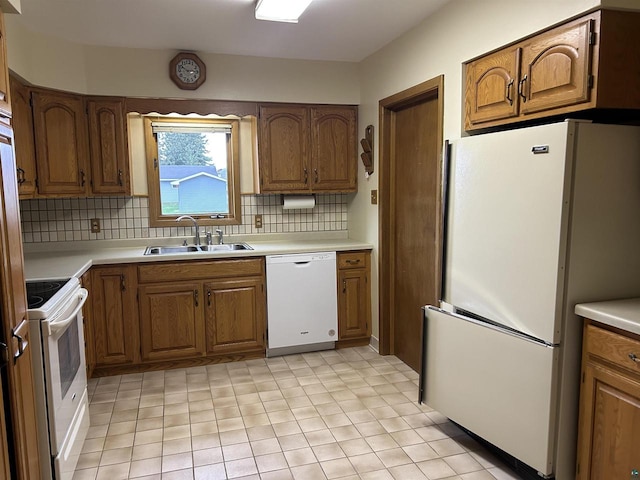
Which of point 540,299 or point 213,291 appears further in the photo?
point 213,291

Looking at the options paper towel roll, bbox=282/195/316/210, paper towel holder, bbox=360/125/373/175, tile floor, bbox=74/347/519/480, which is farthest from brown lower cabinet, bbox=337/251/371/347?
paper towel holder, bbox=360/125/373/175

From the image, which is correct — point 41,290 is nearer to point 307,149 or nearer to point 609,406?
point 307,149

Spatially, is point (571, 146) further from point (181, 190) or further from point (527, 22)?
point (181, 190)

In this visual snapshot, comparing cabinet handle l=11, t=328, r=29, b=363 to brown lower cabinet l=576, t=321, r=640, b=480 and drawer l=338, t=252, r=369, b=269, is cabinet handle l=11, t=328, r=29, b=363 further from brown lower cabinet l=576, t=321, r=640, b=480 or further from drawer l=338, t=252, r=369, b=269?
drawer l=338, t=252, r=369, b=269

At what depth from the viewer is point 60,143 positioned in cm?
330

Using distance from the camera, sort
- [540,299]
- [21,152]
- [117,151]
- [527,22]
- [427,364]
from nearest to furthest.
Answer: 1. [540,299]
2. [527,22]
3. [427,364]
4. [21,152]
5. [117,151]

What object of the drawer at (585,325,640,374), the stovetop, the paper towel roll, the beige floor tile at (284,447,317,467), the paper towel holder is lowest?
the beige floor tile at (284,447,317,467)

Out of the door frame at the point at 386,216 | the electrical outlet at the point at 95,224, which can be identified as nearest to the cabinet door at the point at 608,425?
the door frame at the point at 386,216

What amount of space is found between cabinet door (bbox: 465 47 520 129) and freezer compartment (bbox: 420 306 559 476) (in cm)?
104

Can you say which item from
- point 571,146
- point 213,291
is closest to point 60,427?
point 213,291

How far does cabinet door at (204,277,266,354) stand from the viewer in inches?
140

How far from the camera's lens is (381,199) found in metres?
3.61

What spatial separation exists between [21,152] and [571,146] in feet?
10.3

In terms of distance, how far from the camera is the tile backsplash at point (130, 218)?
362cm
